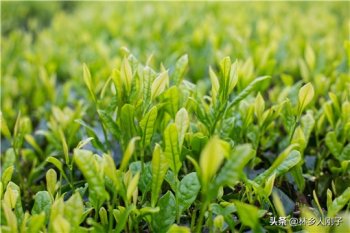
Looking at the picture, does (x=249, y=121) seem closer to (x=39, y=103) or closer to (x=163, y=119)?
(x=163, y=119)

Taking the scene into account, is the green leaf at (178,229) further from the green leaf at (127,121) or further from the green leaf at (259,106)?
the green leaf at (259,106)

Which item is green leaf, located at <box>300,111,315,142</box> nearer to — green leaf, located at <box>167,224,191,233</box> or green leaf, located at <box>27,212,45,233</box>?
green leaf, located at <box>167,224,191,233</box>

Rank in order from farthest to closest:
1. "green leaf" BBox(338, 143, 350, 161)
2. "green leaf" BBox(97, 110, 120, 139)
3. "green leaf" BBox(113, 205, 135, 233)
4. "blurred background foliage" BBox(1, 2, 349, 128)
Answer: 1. "blurred background foliage" BBox(1, 2, 349, 128)
2. "green leaf" BBox(338, 143, 350, 161)
3. "green leaf" BBox(97, 110, 120, 139)
4. "green leaf" BBox(113, 205, 135, 233)

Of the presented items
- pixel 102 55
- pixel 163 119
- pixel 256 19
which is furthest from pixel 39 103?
pixel 256 19

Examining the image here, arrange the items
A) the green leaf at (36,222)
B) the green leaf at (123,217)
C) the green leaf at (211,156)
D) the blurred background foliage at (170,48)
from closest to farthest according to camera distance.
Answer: the green leaf at (211,156)
the green leaf at (36,222)
the green leaf at (123,217)
the blurred background foliage at (170,48)

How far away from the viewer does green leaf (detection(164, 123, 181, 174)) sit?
1.47 m

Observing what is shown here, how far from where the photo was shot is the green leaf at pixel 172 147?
1.47m

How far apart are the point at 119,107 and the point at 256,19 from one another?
9.75 ft

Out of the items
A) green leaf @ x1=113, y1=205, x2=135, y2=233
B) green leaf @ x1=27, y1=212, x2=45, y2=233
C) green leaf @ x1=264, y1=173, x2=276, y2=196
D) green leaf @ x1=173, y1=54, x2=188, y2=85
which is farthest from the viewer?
green leaf @ x1=173, y1=54, x2=188, y2=85

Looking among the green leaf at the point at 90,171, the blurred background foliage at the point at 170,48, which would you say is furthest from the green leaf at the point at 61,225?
the blurred background foliage at the point at 170,48

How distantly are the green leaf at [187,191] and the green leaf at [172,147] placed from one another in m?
0.07

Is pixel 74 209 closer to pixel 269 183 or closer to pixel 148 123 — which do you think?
pixel 148 123

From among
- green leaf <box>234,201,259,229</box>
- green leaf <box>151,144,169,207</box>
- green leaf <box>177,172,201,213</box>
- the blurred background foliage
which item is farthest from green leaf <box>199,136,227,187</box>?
the blurred background foliage

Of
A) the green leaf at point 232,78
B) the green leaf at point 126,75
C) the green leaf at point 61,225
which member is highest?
the green leaf at point 126,75
